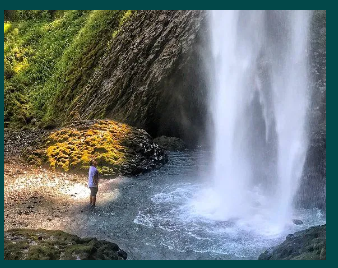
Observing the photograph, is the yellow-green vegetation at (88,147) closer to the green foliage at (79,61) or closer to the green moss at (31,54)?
the green foliage at (79,61)

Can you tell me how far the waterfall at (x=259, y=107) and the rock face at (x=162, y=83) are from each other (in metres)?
1.38

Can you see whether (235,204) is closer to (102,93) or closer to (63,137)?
(63,137)

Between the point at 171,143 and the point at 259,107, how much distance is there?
4723mm

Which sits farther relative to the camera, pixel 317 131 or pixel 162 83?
pixel 162 83

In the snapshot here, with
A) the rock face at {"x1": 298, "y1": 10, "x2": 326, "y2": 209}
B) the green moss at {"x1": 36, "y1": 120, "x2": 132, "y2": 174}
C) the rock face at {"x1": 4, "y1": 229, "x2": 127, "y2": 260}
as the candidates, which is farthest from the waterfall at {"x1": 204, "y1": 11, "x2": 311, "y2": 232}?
the rock face at {"x1": 4, "y1": 229, "x2": 127, "y2": 260}

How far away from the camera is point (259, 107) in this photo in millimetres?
18125

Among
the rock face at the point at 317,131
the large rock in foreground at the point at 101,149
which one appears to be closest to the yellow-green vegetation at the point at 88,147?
the large rock in foreground at the point at 101,149

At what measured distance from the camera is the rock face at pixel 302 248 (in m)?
8.06

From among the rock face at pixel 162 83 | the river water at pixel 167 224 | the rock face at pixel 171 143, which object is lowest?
the river water at pixel 167 224

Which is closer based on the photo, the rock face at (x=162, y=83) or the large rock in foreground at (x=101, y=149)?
the large rock in foreground at (x=101, y=149)

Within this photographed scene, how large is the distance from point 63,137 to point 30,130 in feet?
25.3

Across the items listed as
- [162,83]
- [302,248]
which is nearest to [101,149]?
[162,83]

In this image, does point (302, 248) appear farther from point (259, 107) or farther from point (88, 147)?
point (88, 147)

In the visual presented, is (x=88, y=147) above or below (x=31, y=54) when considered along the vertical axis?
below
